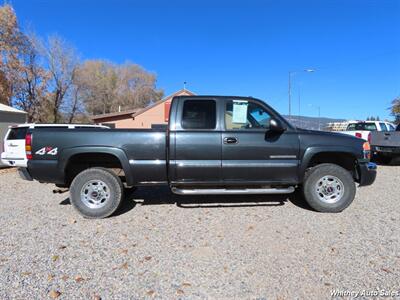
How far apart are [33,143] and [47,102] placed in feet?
92.1

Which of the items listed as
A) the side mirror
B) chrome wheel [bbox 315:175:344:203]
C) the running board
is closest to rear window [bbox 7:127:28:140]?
the running board

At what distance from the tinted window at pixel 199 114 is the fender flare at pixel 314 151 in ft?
5.47

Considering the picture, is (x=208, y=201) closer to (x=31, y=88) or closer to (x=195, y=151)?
(x=195, y=151)

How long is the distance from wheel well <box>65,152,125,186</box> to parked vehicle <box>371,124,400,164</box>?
10338mm

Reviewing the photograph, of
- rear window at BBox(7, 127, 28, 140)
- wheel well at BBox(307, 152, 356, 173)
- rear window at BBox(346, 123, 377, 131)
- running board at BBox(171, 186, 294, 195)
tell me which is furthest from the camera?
rear window at BBox(346, 123, 377, 131)

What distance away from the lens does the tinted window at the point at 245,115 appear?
190 inches

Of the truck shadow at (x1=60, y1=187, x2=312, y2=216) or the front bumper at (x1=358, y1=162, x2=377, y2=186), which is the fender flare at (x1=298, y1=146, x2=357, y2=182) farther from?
the truck shadow at (x1=60, y1=187, x2=312, y2=216)

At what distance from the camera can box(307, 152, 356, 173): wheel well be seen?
5.09 metres

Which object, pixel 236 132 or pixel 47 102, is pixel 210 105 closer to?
pixel 236 132

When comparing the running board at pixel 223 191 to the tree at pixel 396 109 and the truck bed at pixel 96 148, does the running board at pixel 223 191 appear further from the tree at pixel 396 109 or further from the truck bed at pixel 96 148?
the tree at pixel 396 109

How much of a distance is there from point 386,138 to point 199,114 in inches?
369

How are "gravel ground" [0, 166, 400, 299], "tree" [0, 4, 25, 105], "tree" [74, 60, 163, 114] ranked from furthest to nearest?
"tree" [74, 60, 163, 114] < "tree" [0, 4, 25, 105] < "gravel ground" [0, 166, 400, 299]

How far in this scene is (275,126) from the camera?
15.1ft

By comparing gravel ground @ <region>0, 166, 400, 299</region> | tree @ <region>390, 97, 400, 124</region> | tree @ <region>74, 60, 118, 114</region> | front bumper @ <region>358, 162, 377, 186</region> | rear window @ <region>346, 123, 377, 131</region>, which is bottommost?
gravel ground @ <region>0, 166, 400, 299</region>
